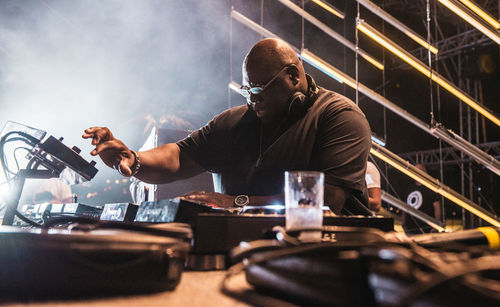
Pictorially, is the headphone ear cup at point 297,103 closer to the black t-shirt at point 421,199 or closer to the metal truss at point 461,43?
the metal truss at point 461,43

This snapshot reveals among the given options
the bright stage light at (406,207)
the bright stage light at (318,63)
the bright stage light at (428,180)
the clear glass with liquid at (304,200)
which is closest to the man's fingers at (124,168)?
the clear glass with liquid at (304,200)

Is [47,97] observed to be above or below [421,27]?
below

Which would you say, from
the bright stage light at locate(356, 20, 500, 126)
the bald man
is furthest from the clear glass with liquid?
the bright stage light at locate(356, 20, 500, 126)

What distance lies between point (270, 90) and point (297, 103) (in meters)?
0.12

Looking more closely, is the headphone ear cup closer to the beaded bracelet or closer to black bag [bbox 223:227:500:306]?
the beaded bracelet

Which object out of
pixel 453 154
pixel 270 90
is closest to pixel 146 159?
pixel 270 90

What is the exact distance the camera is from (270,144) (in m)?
1.51

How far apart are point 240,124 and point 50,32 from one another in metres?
5.65

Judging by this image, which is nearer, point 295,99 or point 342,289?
point 342,289

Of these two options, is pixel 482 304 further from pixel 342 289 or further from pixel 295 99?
pixel 295 99

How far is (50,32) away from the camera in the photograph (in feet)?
19.9

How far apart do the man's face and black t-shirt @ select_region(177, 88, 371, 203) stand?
68 millimetres

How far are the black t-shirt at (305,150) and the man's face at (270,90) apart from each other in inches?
2.7

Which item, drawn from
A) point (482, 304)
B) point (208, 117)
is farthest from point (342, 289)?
point (208, 117)
